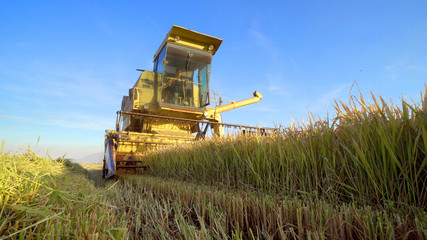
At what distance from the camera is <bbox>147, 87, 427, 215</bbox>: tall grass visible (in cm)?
133

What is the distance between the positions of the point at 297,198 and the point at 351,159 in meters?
0.46

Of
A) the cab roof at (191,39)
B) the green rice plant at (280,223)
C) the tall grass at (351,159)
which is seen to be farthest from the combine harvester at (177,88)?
the green rice plant at (280,223)

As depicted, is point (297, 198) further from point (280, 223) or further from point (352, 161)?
point (280, 223)

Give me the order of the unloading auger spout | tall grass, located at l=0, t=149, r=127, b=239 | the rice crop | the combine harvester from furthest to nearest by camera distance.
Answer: the unloading auger spout
the combine harvester
the rice crop
tall grass, located at l=0, t=149, r=127, b=239

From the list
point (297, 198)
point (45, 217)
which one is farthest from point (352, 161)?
point (45, 217)

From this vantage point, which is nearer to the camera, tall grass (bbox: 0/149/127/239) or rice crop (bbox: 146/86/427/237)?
tall grass (bbox: 0/149/127/239)

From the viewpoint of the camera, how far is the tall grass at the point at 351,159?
1335mm

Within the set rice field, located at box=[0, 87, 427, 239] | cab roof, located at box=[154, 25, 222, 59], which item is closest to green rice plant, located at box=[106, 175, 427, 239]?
rice field, located at box=[0, 87, 427, 239]

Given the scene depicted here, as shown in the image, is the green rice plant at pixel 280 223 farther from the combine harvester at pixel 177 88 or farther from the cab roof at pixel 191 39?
the cab roof at pixel 191 39

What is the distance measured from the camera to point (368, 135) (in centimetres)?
149

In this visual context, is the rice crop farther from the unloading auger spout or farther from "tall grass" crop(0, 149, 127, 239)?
the unloading auger spout

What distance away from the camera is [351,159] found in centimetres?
164

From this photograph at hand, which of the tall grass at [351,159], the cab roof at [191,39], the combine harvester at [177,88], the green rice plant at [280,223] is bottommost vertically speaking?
the green rice plant at [280,223]

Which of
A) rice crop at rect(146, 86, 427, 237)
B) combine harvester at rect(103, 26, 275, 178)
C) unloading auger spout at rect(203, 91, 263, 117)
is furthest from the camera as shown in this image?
unloading auger spout at rect(203, 91, 263, 117)
